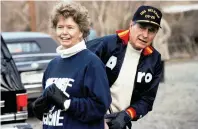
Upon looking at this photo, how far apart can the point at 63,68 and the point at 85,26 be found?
295mm

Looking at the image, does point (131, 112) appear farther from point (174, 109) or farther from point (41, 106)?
point (174, 109)

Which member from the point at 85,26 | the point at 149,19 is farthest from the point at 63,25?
the point at 149,19

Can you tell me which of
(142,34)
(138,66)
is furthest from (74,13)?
(138,66)

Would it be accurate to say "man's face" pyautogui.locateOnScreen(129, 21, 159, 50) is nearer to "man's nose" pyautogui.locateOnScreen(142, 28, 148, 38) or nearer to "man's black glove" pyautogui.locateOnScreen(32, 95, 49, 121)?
"man's nose" pyautogui.locateOnScreen(142, 28, 148, 38)

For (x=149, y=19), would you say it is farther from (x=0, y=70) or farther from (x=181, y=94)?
(x=181, y=94)

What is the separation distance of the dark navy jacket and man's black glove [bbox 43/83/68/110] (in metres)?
0.60

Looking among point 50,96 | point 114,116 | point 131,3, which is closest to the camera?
point 50,96

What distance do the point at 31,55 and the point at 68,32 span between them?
633cm

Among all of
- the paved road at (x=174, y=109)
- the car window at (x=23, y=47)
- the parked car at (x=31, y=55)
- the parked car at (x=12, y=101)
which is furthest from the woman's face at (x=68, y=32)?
the car window at (x=23, y=47)

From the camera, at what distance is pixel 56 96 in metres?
2.72

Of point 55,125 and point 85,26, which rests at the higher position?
point 85,26

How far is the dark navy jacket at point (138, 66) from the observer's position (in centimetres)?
326

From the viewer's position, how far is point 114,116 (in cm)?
316

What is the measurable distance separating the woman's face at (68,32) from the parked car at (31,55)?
5.39 meters
